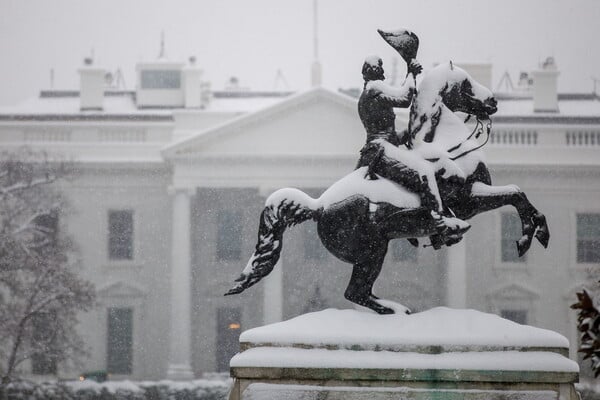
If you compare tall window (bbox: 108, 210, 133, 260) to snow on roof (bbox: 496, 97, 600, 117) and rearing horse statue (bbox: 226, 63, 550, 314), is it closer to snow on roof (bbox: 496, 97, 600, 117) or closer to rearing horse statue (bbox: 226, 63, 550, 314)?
snow on roof (bbox: 496, 97, 600, 117)

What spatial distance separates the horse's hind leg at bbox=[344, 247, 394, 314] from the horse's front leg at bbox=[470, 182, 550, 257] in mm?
772

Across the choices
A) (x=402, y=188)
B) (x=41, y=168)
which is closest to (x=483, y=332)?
(x=402, y=188)

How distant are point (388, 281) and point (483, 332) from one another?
104ft

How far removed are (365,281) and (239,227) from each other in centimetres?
3104

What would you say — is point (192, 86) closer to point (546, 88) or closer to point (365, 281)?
point (546, 88)

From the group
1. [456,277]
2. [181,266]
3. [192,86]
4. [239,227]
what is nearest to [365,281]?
[456,277]

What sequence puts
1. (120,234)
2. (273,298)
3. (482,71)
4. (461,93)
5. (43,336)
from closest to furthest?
(461,93) < (43,336) < (273,298) < (120,234) < (482,71)

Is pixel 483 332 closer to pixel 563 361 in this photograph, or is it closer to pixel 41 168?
pixel 563 361

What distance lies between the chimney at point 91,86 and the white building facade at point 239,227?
1.54 metres

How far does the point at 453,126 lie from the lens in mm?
8789

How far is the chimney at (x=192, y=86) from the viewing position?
4359cm

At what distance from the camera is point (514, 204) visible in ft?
28.4

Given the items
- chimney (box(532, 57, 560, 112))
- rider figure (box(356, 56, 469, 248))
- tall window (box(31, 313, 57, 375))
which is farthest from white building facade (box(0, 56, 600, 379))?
rider figure (box(356, 56, 469, 248))

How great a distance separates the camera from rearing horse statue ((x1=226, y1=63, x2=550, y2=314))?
8.46 meters
